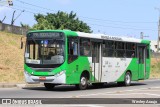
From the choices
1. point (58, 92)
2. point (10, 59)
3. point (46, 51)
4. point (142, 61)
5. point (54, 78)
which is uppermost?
point (46, 51)

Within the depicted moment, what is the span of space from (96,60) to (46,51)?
359 centimetres

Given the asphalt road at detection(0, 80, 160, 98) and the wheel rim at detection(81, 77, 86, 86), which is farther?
the wheel rim at detection(81, 77, 86, 86)

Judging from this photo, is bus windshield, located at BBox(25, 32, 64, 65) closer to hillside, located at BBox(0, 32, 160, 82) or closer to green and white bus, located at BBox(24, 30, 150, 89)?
green and white bus, located at BBox(24, 30, 150, 89)

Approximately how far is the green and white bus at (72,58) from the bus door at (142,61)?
7.69ft

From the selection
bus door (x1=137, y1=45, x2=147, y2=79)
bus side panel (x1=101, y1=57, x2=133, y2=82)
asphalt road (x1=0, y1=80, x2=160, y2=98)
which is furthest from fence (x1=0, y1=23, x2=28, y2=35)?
asphalt road (x1=0, y1=80, x2=160, y2=98)

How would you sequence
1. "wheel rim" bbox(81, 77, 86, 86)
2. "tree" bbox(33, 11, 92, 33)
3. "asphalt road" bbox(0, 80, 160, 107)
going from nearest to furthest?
"asphalt road" bbox(0, 80, 160, 107)
"wheel rim" bbox(81, 77, 86, 86)
"tree" bbox(33, 11, 92, 33)

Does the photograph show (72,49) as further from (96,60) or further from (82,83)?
(96,60)

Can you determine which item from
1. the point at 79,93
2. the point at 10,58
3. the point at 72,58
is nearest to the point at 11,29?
the point at 10,58

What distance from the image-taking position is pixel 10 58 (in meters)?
41.0

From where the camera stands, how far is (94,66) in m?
26.1

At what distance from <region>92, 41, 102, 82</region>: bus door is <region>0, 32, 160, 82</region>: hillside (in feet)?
25.8

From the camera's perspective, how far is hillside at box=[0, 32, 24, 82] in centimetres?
3417

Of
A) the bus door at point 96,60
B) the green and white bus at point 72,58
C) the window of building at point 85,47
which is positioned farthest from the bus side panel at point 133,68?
the window of building at point 85,47

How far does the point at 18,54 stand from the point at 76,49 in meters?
19.3
